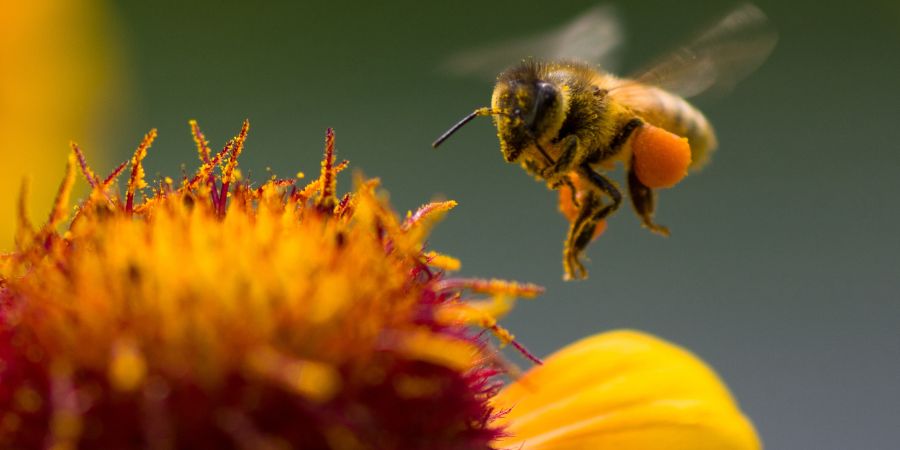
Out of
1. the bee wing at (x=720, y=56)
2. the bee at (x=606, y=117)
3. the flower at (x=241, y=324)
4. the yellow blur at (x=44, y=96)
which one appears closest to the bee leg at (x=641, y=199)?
the bee at (x=606, y=117)

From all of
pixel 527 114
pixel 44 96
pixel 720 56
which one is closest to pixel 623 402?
pixel 527 114

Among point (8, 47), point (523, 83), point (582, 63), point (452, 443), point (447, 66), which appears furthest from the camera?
point (8, 47)

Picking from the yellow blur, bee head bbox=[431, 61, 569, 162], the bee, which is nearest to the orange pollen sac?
the bee

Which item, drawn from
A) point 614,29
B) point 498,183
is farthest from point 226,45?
point 614,29

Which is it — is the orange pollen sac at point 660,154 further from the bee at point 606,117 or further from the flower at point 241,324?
the flower at point 241,324

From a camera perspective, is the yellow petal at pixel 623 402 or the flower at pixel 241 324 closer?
the flower at pixel 241 324

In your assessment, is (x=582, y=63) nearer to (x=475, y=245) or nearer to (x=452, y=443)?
(x=452, y=443)
